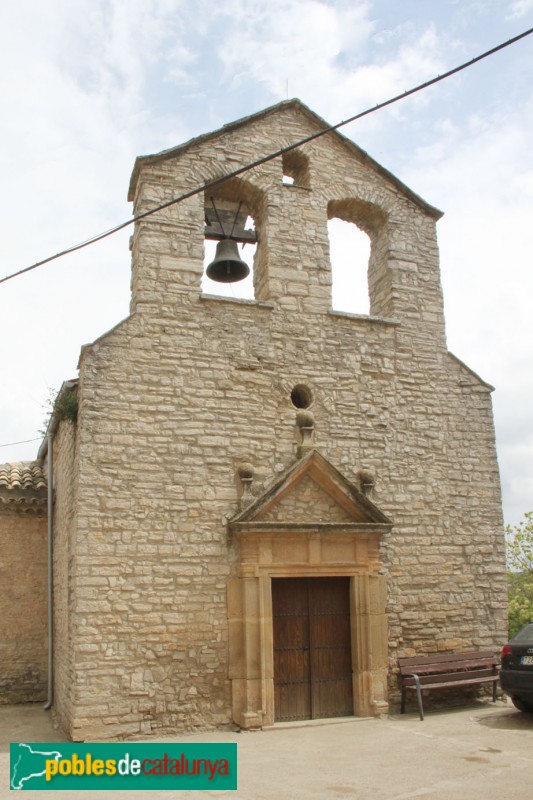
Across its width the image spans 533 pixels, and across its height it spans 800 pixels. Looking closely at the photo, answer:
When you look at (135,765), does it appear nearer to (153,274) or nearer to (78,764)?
(78,764)

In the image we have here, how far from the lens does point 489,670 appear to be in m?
8.88

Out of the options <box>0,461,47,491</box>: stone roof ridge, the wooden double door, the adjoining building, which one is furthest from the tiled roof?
the wooden double door

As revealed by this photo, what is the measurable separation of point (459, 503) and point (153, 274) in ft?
16.0

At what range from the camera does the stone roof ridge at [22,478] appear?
1070 cm

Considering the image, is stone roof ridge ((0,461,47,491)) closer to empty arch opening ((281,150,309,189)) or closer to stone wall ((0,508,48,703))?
stone wall ((0,508,48,703))

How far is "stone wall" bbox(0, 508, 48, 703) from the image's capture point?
1015 cm

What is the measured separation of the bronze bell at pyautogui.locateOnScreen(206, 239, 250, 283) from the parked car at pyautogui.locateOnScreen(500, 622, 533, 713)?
5580mm

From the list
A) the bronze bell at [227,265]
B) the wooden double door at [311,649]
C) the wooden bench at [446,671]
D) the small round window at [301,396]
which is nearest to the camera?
the wooden double door at [311,649]

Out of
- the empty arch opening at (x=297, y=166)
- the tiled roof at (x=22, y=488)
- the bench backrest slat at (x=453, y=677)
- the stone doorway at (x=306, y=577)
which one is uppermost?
the empty arch opening at (x=297, y=166)

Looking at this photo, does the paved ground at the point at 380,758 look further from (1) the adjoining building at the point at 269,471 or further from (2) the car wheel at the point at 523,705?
(1) the adjoining building at the point at 269,471

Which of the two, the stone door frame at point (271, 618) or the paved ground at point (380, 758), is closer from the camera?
the paved ground at point (380, 758)

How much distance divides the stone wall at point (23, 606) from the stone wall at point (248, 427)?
99.7 inches

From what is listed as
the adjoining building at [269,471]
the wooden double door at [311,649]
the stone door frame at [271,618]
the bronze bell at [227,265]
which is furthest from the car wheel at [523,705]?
the bronze bell at [227,265]

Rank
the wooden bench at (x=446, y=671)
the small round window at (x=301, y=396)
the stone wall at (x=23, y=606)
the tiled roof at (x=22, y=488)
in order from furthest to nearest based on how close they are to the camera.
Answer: the tiled roof at (x=22, y=488) < the stone wall at (x=23, y=606) < the small round window at (x=301, y=396) < the wooden bench at (x=446, y=671)
